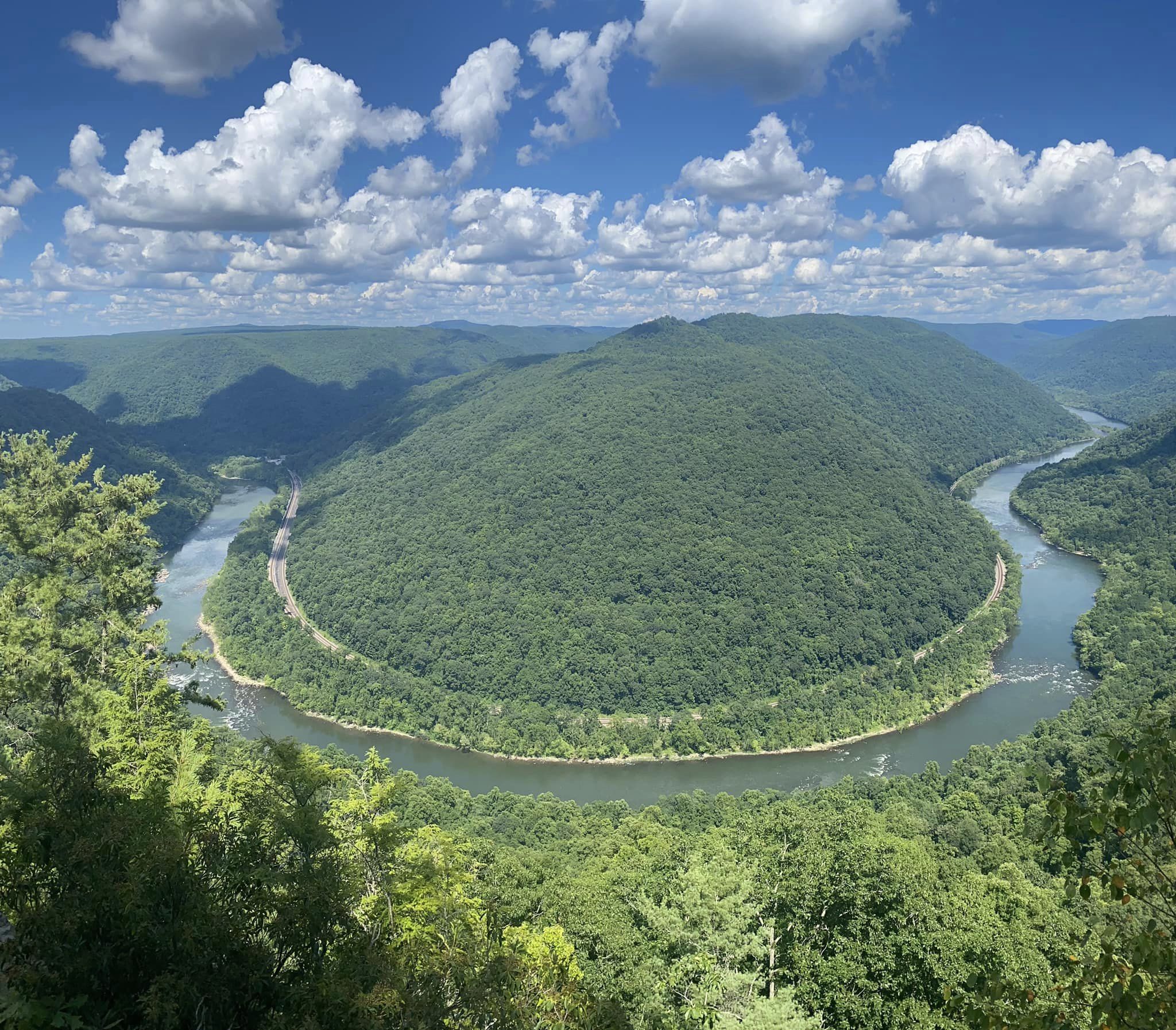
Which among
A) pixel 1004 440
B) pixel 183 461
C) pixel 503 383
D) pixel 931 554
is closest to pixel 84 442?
pixel 183 461

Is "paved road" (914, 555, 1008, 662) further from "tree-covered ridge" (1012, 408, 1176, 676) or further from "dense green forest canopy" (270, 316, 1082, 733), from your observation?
"tree-covered ridge" (1012, 408, 1176, 676)

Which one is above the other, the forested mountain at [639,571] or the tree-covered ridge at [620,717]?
the forested mountain at [639,571]

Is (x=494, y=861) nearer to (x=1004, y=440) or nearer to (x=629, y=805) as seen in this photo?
(x=629, y=805)

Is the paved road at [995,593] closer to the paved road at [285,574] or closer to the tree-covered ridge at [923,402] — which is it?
the tree-covered ridge at [923,402]

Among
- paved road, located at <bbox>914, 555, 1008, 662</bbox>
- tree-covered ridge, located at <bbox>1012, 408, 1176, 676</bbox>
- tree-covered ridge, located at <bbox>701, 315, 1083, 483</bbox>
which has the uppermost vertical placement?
tree-covered ridge, located at <bbox>701, 315, 1083, 483</bbox>

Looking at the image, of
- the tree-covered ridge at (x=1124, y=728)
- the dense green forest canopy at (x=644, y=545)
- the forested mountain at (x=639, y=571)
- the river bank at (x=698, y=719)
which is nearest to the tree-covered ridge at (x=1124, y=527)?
the tree-covered ridge at (x=1124, y=728)

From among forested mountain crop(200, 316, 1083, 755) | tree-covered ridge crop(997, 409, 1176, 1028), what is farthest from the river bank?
tree-covered ridge crop(997, 409, 1176, 1028)

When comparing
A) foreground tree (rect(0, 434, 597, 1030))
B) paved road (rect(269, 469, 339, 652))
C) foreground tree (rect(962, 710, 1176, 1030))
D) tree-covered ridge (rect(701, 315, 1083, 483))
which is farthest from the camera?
tree-covered ridge (rect(701, 315, 1083, 483))
